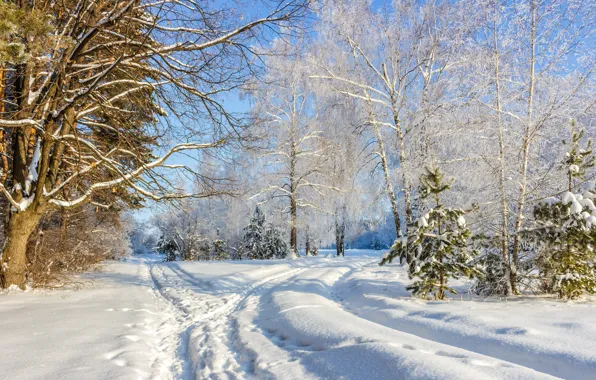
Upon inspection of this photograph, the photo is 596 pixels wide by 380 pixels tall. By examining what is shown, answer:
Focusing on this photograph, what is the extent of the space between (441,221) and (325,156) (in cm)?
1232

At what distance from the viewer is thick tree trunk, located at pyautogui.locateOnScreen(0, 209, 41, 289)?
7.10 metres

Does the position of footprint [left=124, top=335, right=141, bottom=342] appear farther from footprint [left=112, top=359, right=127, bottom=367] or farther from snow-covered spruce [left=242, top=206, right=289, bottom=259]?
snow-covered spruce [left=242, top=206, right=289, bottom=259]

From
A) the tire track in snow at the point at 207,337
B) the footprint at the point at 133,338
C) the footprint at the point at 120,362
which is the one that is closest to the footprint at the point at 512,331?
the tire track in snow at the point at 207,337

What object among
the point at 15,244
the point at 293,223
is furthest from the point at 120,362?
the point at 293,223

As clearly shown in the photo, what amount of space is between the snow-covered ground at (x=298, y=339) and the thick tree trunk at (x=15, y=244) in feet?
1.40

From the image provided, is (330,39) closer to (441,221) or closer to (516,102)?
(516,102)

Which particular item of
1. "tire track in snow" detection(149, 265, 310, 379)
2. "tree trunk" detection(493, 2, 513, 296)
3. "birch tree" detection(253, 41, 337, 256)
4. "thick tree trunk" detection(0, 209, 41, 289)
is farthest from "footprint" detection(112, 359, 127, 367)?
"birch tree" detection(253, 41, 337, 256)

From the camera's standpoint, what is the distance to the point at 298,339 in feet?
13.3

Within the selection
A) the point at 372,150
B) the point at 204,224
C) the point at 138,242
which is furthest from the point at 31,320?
the point at 138,242

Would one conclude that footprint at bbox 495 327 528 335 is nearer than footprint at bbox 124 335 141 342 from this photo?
Yes

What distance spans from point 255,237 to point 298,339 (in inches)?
873

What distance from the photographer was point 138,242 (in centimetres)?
6431

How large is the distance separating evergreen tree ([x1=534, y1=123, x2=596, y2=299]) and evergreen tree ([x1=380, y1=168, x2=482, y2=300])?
1140mm

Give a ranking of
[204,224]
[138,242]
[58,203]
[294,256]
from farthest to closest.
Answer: [138,242]
[204,224]
[294,256]
[58,203]
